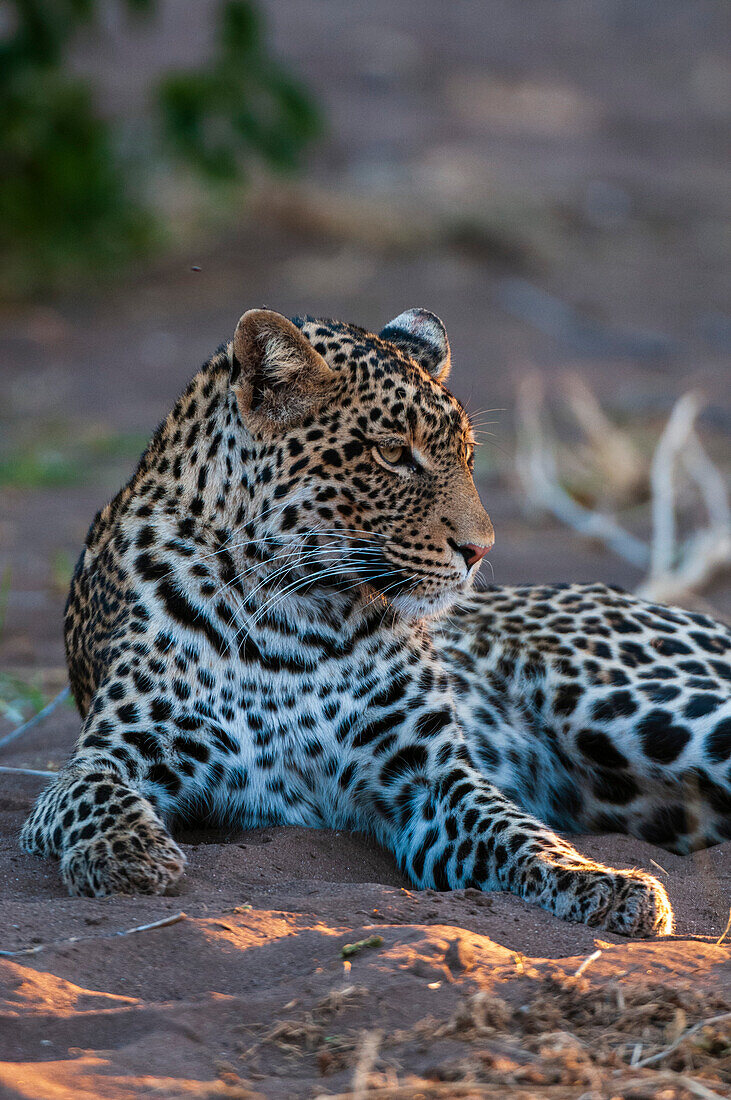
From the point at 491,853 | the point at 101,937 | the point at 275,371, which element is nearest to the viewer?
the point at 101,937

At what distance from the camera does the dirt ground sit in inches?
115

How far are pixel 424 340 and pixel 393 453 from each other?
689mm

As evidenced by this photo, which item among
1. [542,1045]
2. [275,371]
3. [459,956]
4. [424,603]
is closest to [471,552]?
[424,603]

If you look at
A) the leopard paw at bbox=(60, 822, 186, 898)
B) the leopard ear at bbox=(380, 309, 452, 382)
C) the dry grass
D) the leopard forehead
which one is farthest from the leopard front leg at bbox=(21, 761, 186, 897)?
the leopard ear at bbox=(380, 309, 452, 382)

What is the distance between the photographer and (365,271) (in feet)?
64.0

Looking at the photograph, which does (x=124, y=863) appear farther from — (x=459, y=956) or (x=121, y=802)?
(x=459, y=956)

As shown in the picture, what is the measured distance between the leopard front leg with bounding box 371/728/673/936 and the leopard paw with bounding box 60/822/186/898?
2.89 feet

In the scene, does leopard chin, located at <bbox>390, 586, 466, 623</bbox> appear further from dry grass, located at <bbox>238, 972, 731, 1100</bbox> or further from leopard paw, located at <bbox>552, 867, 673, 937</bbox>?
dry grass, located at <bbox>238, 972, 731, 1100</bbox>

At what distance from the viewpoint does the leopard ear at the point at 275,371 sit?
435cm

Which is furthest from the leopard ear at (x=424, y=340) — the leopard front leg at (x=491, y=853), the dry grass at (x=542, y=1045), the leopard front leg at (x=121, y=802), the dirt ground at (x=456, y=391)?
the dry grass at (x=542, y=1045)

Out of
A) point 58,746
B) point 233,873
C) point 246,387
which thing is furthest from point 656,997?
point 58,746

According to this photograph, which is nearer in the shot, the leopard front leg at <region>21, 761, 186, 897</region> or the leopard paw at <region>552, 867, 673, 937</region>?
the leopard paw at <region>552, 867, 673, 937</region>

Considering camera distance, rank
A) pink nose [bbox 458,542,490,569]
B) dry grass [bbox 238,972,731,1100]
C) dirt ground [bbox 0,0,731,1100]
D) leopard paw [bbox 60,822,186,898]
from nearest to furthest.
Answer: dry grass [bbox 238,972,731,1100] → dirt ground [bbox 0,0,731,1100] → leopard paw [bbox 60,822,186,898] → pink nose [bbox 458,542,490,569]

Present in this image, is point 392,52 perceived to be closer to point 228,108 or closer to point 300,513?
point 228,108
